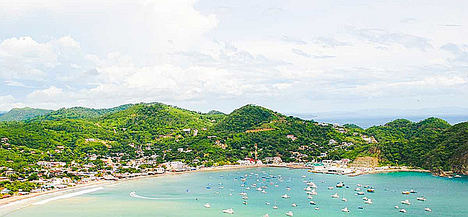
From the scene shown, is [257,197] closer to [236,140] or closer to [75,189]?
[75,189]

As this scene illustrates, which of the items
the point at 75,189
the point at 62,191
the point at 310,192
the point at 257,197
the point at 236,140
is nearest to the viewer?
the point at 257,197

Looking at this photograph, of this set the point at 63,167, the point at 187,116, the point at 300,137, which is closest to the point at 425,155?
the point at 300,137

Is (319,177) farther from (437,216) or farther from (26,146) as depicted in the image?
(26,146)

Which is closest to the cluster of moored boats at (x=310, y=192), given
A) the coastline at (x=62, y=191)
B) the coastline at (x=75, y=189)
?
the coastline at (x=75, y=189)

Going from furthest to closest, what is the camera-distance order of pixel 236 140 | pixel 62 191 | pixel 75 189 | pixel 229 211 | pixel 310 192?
1. pixel 236 140
2. pixel 75 189
3. pixel 62 191
4. pixel 310 192
5. pixel 229 211

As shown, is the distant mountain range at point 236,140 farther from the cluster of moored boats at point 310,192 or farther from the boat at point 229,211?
the boat at point 229,211

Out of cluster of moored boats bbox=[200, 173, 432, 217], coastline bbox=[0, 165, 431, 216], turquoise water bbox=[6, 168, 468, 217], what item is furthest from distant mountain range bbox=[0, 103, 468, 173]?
cluster of moored boats bbox=[200, 173, 432, 217]

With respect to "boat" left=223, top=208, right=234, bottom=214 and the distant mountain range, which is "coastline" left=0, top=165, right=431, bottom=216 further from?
"boat" left=223, top=208, right=234, bottom=214

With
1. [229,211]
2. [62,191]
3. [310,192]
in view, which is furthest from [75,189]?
[310,192]

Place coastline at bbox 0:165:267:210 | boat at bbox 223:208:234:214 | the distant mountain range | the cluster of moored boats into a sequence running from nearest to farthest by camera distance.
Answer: boat at bbox 223:208:234:214 → the cluster of moored boats → coastline at bbox 0:165:267:210 → the distant mountain range
